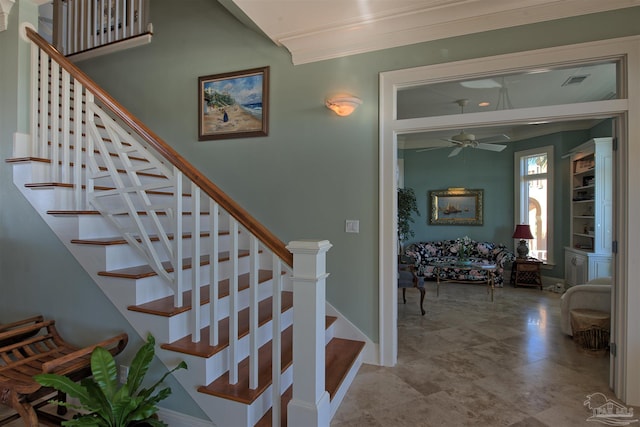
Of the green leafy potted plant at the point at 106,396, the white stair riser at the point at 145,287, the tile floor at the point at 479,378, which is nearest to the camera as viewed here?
the green leafy potted plant at the point at 106,396

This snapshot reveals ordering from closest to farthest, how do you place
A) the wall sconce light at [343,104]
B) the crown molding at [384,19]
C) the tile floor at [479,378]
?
the tile floor at [479,378]
the crown molding at [384,19]
the wall sconce light at [343,104]

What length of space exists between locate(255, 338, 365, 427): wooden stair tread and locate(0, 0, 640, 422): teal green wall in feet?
0.78

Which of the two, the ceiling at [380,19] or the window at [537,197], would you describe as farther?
the window at [537,197]

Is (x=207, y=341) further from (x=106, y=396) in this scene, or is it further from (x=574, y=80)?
(x=574, y=80)

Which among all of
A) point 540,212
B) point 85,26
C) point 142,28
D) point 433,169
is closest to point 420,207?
point 433,169

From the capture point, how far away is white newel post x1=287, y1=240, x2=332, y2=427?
158 cm

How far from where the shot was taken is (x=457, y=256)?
20.2ft

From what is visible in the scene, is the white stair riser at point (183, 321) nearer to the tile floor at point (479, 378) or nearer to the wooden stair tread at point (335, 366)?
the wooden stair tread at point (335, 366)

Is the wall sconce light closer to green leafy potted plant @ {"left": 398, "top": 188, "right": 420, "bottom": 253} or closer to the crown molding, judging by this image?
the crown molding

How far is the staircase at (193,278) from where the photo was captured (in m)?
1.62

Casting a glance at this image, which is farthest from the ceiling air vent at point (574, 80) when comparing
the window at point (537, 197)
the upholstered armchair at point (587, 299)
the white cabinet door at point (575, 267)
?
the white cabinet door at point (575, 267)

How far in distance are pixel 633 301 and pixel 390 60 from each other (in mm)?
2463

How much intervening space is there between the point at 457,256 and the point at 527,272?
1.16 metres

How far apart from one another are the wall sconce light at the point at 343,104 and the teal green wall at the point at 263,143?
0.08m
